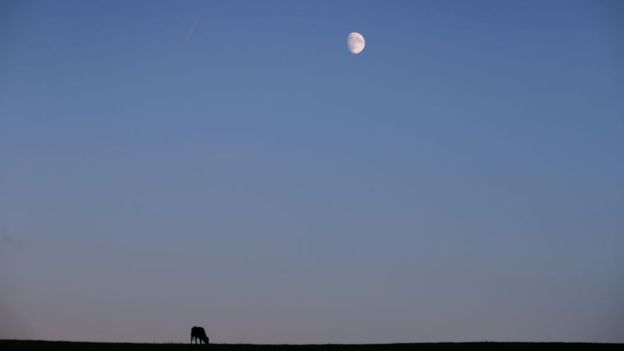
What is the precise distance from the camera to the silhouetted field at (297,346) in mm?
70875

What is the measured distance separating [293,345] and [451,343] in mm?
9586

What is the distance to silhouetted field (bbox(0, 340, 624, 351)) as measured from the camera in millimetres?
70875

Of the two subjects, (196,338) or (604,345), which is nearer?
(604,345)

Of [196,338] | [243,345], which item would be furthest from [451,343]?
[196,338]

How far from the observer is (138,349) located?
232 ft

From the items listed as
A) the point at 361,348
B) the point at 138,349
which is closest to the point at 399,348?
the point at 361,348

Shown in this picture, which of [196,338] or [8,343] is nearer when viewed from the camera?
[8,343]

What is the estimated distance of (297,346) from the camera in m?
71.9

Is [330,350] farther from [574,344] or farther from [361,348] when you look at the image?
[574,344]

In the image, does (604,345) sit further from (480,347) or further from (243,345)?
(243,345)

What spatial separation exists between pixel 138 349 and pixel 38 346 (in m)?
5.62

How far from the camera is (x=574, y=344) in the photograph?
74688 millimetres

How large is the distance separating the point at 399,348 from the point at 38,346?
66.4ft

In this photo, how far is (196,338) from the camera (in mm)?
83250
